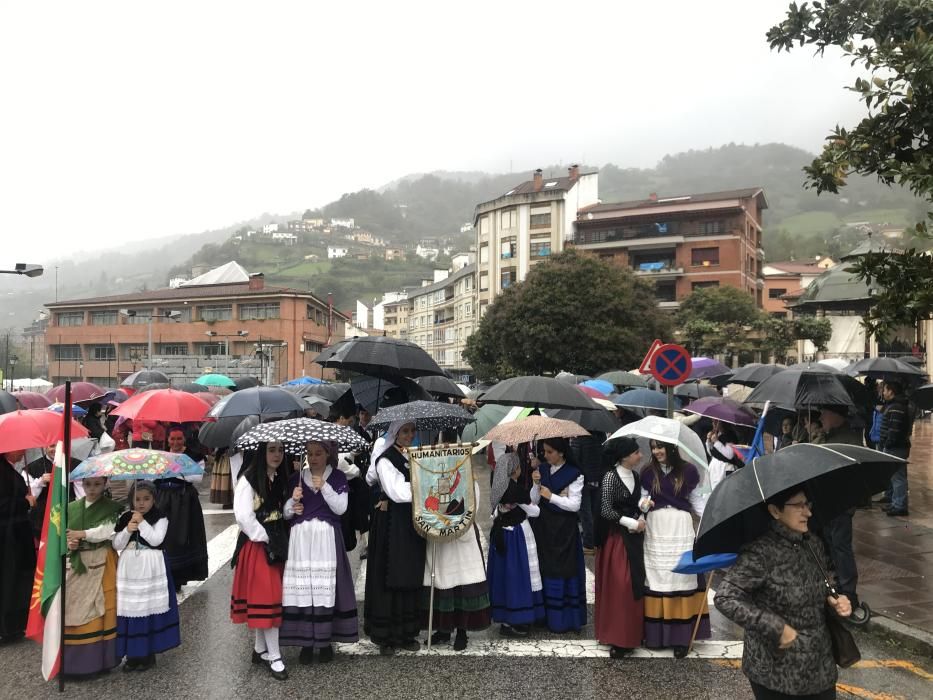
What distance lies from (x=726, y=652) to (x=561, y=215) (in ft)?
196

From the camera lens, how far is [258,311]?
5697 cm

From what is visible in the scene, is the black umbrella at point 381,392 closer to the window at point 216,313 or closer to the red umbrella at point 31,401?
the red umbrella at point 31,401

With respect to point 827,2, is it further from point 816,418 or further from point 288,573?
point 288,573

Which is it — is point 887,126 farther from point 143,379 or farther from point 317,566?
point 143,379

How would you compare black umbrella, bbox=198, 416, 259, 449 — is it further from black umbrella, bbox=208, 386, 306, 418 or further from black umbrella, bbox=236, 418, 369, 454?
black umbrella, bbox=236, 418, 369, 454

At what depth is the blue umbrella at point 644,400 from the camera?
A: 32.0 feet

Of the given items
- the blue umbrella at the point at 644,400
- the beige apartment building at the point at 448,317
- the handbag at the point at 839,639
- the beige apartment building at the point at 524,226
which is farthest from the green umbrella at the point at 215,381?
the beige apartment building at the point at 448,317

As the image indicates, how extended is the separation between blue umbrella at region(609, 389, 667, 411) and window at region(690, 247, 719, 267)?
49.9 m

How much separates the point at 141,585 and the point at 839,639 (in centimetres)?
453

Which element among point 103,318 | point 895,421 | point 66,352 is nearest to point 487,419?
point 895,421

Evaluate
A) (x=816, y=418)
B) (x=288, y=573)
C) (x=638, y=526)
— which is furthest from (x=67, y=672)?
(x=816, y=418)

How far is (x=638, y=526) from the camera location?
5320 mm

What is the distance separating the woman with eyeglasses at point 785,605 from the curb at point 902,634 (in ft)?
9.33

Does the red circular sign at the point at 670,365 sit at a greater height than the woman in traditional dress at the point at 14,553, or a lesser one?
greater
